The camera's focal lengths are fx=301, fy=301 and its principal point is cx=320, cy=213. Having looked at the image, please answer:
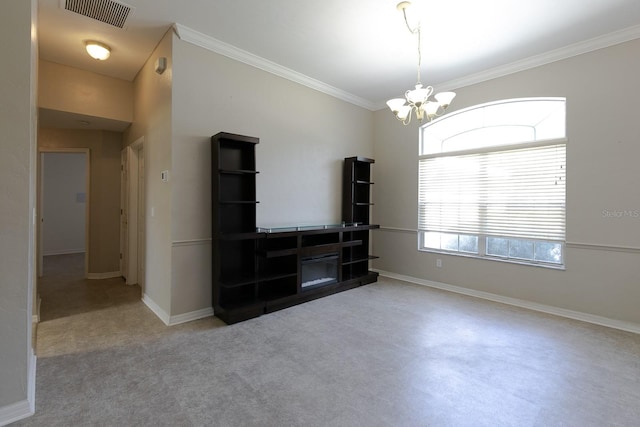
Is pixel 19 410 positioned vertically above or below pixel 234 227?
below

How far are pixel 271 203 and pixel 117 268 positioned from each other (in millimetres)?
3143

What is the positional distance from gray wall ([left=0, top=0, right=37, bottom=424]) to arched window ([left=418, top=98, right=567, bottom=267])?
183 inches

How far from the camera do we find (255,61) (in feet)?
12.5

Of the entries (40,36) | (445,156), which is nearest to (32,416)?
(40,36)

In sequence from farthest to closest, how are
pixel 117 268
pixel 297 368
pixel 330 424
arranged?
1. pixel 117 268
2. pixel 297 368
3. pixel 330 424

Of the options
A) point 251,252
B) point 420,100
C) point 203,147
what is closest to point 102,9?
point 203,147

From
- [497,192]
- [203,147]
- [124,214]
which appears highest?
[203,147]

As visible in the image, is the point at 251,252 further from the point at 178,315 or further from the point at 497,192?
the point at 497,192

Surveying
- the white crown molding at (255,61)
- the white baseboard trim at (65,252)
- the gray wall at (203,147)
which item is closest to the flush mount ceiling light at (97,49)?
the gray wall at (203,147)

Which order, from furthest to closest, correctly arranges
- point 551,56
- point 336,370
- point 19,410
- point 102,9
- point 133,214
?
point 133,214 < point 551,56 < point 102,9 < point 336,370 < point 19,410

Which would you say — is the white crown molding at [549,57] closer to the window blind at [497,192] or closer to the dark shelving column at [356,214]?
the window blind at [497,192]

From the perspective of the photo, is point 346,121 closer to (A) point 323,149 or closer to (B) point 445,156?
(A) point 323,149

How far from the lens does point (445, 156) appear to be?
4.64m

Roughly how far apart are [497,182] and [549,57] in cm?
158
